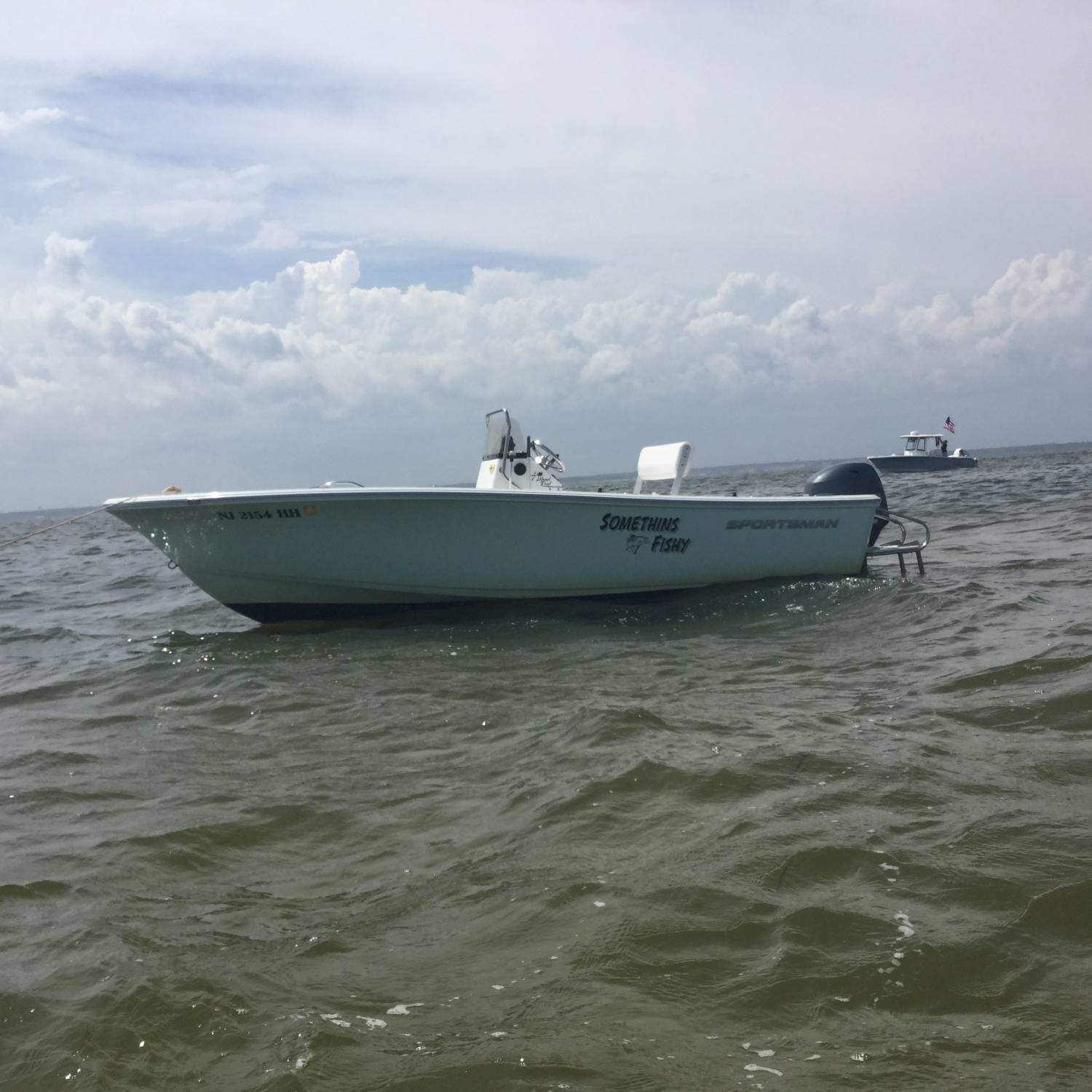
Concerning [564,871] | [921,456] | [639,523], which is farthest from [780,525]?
[921,456]

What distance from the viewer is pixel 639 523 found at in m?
8.23

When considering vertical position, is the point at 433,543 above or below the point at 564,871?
above

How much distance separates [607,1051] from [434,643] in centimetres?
533

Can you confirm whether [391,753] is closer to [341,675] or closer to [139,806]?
[139,806]

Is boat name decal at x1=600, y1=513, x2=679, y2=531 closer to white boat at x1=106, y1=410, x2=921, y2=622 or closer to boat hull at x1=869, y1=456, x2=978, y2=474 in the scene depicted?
white boat at x1=106, y1=410, x2=921, y2=622

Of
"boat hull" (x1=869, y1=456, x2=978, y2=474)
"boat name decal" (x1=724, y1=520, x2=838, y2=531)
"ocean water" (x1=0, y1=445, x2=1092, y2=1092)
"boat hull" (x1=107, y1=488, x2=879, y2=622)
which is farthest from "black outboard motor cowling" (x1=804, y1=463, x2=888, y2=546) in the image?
"boat hull" (x1=869, y1=456, x2=978, y2=474)

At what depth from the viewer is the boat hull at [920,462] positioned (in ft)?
132

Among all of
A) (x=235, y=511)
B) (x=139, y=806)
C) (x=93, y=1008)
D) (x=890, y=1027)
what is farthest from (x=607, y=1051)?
(x=235, y=511)

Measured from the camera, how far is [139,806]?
3.92 meters

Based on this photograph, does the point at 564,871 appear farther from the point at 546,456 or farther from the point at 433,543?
the point at 546,456

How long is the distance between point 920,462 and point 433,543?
1447 inches

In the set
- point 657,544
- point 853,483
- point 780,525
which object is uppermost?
point 853,483

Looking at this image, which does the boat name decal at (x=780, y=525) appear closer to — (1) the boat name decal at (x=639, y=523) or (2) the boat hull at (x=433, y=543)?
(2) the boat hull at (x=433, y=543)

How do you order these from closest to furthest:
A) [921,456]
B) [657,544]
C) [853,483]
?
[657,544], [853,483], [921,456]
